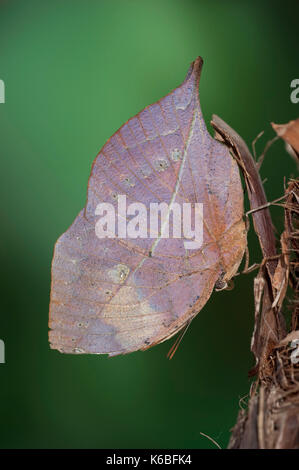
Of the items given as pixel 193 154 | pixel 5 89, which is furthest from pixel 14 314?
pixel 193 154

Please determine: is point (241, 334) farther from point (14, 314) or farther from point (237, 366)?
point (14, 314)

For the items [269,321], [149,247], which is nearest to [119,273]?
[149,247]

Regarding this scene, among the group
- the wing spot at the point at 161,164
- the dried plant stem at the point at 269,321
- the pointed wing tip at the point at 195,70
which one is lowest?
the dried plant stem at the point at 269,321

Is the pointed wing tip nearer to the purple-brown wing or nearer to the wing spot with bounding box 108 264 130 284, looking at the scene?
the purple-brown wing

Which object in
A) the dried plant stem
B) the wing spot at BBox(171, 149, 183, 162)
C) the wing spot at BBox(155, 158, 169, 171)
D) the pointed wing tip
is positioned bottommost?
the dried plant stem

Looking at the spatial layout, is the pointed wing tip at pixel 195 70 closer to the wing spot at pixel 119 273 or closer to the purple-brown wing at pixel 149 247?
the purple-brown wing at pixel 149 247

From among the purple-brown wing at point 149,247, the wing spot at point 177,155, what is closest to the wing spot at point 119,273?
the purple-brown wing at point 149,247

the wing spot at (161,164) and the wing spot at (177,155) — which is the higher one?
the wing spot at (177,155)

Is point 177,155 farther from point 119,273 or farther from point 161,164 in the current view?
point 119,273

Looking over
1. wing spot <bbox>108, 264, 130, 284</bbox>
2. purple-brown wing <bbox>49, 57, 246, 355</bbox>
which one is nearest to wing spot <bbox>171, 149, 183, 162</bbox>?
purple-brown wing <bbox>49, 57, 246, 355</bbox>
